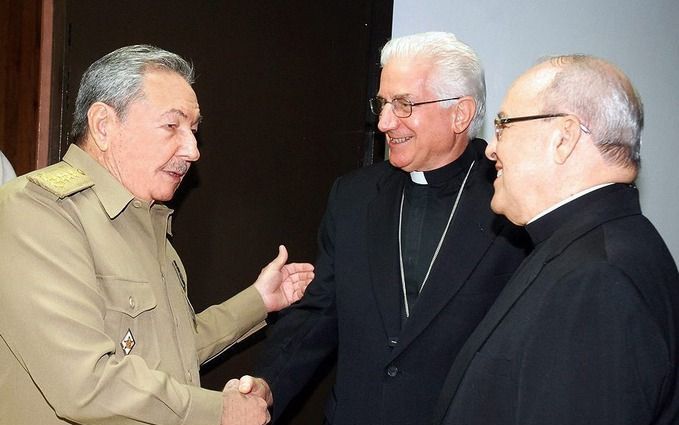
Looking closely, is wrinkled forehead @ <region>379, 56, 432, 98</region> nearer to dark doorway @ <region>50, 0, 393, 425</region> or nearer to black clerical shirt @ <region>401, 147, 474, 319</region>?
black clerical shirt @ <region>401, 147, 474, 319</region>

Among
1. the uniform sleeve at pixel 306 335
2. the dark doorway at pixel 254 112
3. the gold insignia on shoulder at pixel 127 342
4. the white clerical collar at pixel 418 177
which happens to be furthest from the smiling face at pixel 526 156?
the dark doorway at pixel 254 112

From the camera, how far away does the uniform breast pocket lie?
171 cm

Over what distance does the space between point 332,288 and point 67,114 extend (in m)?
0.96

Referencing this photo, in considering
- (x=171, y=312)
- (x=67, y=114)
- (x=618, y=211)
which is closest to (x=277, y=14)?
(x=67, y=114)

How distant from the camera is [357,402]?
6.98 feet

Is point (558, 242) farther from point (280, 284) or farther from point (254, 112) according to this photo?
point (254, 112)

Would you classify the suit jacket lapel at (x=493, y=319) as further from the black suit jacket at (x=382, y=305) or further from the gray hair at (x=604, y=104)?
the black suit jacket at (x=382, y=305)

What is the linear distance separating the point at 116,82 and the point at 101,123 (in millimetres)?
107

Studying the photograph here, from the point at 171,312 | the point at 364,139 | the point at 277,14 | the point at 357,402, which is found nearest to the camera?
the point at 171,312

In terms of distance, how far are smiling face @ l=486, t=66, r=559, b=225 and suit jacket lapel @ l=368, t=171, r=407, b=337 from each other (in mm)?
565

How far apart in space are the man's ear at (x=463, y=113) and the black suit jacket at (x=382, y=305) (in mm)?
112

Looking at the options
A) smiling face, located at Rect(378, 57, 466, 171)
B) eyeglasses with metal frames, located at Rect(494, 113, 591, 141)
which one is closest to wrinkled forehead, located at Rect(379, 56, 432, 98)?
smiling face, located at Rect(378, 57, 466, 171)

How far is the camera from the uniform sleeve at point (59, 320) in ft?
5.14

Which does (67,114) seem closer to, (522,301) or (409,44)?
(409,44)
